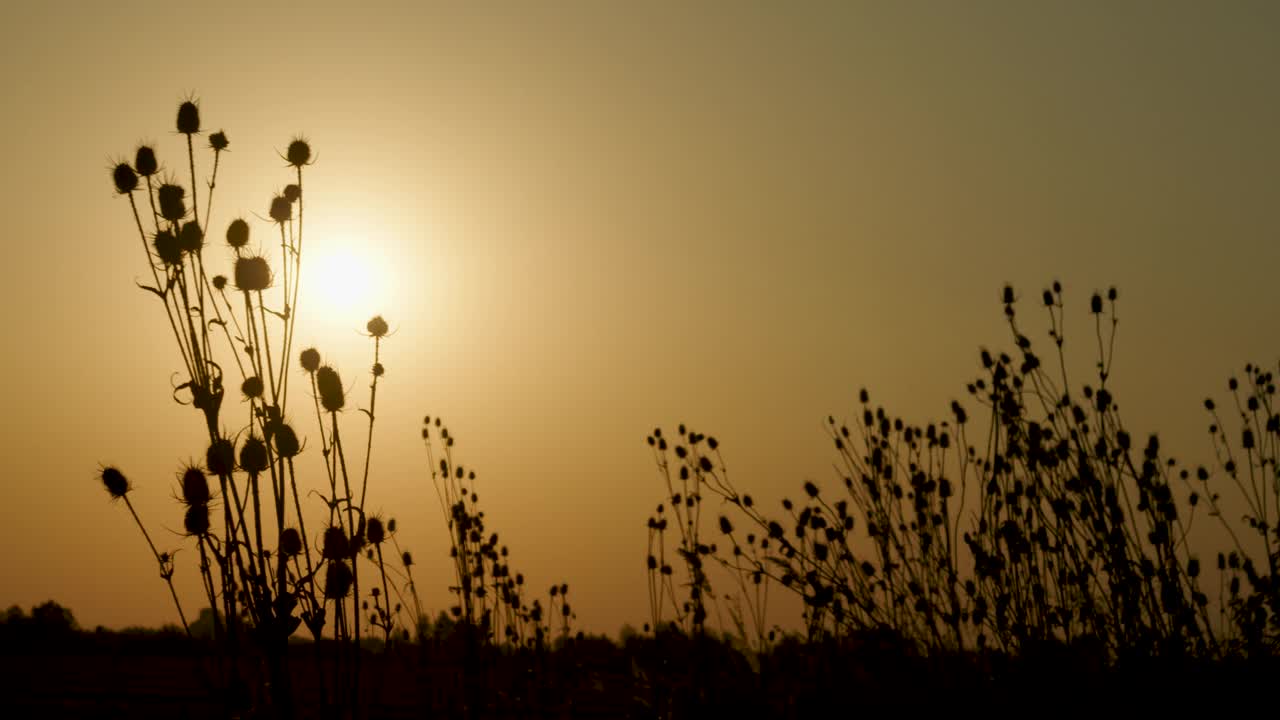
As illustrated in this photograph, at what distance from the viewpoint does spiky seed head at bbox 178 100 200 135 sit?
3.60m

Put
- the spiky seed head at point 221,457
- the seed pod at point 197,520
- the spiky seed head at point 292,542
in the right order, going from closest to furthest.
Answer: the spiky seed head at point 221,457 < the seed pod at point 197,520 < the spiky seed head at point 292,542

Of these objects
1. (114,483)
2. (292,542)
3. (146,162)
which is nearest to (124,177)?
(146,162)

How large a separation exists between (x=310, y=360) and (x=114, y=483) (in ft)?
2.36

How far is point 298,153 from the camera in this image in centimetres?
394

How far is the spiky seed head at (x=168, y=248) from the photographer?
3246 mm

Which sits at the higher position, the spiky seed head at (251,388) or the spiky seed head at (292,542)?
the spiky seed head at (251,388)

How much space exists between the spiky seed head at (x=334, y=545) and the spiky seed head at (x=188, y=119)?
1.41 m

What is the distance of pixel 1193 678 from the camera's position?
14.1 ft

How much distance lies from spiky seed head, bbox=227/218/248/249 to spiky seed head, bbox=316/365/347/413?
1.69ft

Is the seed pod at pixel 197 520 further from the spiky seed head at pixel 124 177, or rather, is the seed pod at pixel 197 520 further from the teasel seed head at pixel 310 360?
the spiky seed head at pixel 124 177

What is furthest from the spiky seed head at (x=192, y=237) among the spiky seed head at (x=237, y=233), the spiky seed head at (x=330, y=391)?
the spiky seed head at (x=330, y=391)

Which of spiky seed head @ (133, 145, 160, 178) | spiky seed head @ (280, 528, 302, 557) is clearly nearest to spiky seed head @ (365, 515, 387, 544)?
spiky seed head @ (280, 528, 302, 557)

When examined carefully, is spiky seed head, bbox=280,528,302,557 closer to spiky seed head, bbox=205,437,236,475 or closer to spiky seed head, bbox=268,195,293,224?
spiky seed head, bbox=205,437,236,475

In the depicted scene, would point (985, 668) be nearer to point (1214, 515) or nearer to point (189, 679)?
point (1214, 515)
